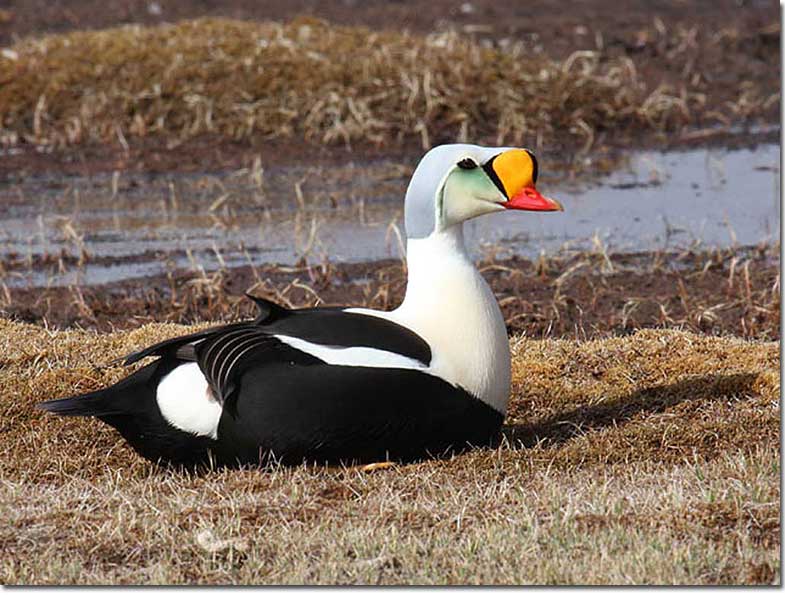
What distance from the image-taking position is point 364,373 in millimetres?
4914

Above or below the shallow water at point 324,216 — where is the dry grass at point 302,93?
above

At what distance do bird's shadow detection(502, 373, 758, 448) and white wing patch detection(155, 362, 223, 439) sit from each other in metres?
1.00

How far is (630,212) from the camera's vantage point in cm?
1057

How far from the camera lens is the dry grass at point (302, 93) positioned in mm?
12570

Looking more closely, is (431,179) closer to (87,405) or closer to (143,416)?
(143,416)

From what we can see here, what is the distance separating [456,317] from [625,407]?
34.1 inches

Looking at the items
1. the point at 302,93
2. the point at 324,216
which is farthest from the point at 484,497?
the point at 302,93

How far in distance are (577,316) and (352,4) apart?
11.1 metres

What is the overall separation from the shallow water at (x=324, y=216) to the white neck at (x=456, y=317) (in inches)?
133

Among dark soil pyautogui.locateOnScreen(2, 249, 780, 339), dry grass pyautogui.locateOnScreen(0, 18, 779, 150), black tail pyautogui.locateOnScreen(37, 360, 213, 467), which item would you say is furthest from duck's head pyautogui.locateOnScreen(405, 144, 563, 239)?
dry grass pyautogui.locateOnScreen(0, 18, 779, 150)

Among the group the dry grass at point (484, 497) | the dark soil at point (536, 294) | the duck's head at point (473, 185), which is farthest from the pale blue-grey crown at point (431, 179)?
the dark soil at point (536, 294)

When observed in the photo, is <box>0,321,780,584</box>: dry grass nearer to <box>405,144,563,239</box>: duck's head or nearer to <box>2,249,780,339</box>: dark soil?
<box>405,144,563,239</box>: duck's head

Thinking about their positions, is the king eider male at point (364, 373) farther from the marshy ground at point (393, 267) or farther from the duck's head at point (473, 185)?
the marshy ground at point (393, 267)

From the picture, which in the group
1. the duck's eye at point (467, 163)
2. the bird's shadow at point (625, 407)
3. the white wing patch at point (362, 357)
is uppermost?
the duck's eye at point (467, 163)
